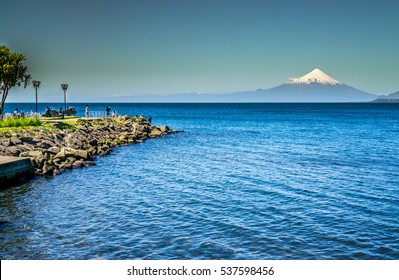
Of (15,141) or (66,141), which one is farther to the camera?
(66,141)

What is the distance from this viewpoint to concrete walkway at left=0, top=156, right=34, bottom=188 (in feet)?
82.9

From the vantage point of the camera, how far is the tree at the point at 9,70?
189 ft

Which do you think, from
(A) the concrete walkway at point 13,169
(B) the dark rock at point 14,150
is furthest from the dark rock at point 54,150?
(A) the concrete walkway at point 13,169

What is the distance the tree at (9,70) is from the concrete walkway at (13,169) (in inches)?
1238

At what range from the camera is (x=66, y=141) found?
137 ft

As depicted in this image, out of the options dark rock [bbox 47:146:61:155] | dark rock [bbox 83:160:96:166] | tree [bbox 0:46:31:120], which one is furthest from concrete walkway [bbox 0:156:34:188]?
tree [bbox 0:46:31:120]

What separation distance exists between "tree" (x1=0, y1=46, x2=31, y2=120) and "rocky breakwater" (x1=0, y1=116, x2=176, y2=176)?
12329 mm

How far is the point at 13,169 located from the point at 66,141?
51.6ft

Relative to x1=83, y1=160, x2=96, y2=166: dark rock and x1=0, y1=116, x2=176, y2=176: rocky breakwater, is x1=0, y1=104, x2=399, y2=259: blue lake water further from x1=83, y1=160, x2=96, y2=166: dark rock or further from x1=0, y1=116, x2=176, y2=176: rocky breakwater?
x1=0, y1=116, x2=176, y2=176: rocky breakwater

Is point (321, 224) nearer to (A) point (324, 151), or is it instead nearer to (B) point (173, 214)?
(B) point (173, 214)

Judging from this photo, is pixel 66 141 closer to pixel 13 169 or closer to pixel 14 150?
pixel 14 150

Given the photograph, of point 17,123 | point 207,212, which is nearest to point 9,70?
point 17,123

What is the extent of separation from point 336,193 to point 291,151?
22.1 meters

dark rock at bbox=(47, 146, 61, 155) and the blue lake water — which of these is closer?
the blue lake water
